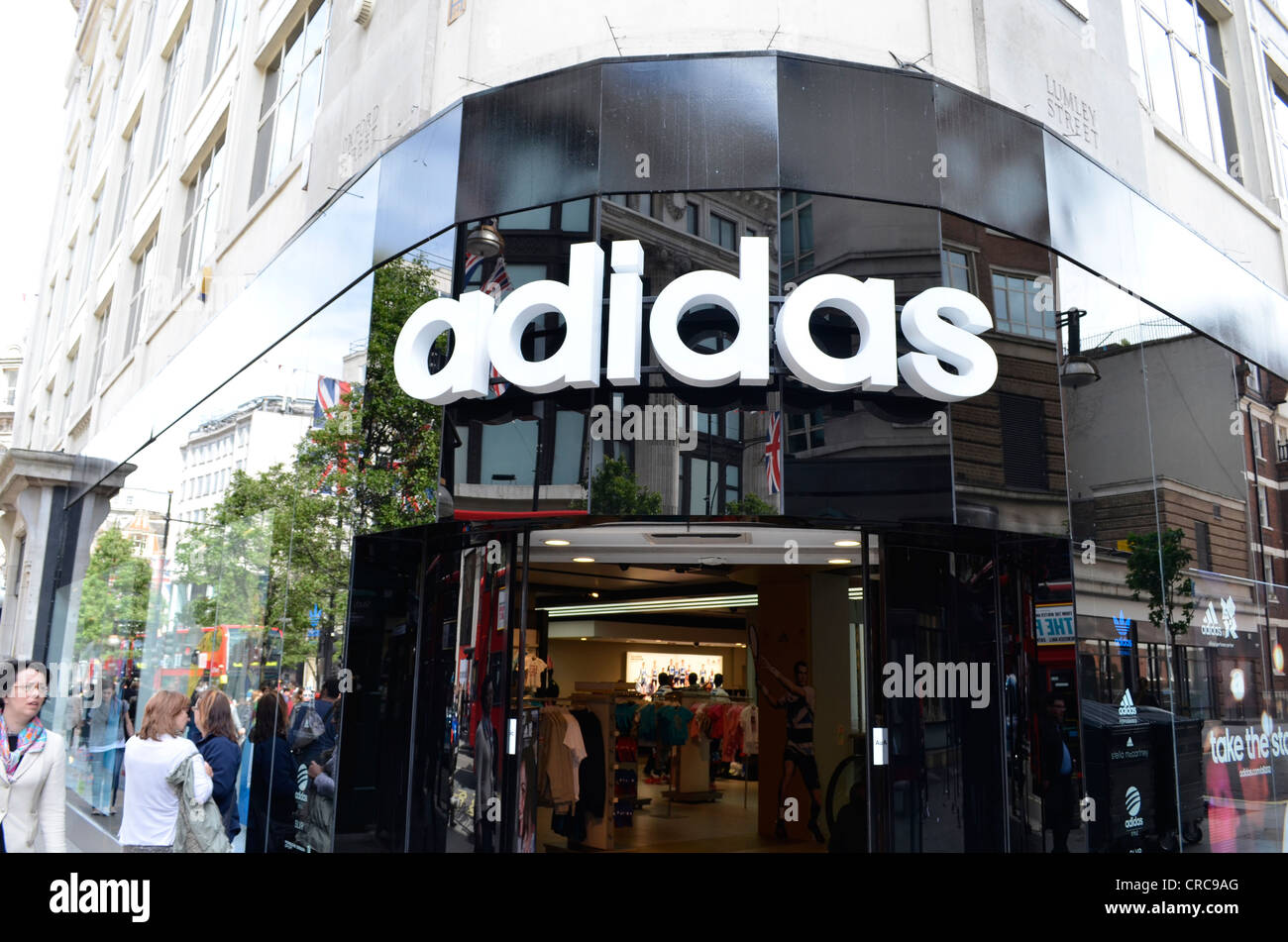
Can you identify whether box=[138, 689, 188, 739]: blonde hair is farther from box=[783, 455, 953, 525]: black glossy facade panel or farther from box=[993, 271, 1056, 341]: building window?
box=[993, 271, 1056, 341]: building window

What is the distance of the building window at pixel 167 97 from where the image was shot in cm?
1884

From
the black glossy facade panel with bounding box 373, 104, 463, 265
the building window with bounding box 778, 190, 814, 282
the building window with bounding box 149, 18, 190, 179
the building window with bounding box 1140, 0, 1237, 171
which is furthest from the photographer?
the building window with bounding box 149, 18, 190, 179

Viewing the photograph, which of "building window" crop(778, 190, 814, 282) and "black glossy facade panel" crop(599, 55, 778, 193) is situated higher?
"black glossy facade panel" crop(599, 55, 778, 193)

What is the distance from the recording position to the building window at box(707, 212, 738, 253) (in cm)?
722

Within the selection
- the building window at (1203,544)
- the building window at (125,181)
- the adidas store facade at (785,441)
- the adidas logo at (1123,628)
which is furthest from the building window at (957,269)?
the building window at (125,181)

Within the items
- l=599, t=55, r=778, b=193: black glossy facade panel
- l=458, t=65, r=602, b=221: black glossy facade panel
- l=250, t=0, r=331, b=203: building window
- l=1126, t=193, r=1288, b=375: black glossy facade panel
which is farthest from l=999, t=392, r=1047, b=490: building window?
l=250, t=0, r=331, b=203: building window

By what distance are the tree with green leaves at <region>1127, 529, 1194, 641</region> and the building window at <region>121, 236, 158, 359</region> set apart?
54.8ft

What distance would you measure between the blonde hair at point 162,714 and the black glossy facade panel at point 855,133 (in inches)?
223

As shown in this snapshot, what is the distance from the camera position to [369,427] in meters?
8.11

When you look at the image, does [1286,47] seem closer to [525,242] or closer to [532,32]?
[532,32]

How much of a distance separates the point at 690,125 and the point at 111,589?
12.5 metres

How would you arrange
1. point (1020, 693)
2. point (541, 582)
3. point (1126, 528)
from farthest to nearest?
point (541, 582), point (1126, 528), point (1020, 693)
